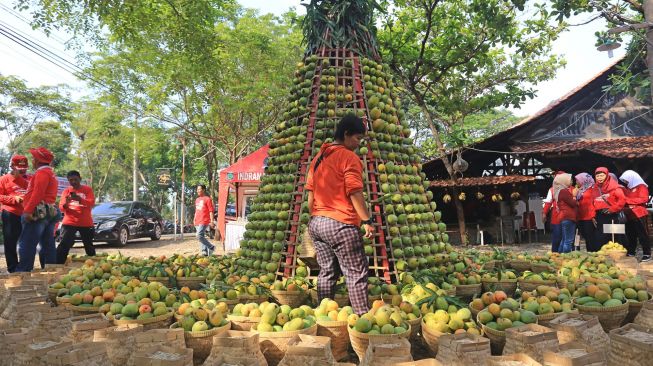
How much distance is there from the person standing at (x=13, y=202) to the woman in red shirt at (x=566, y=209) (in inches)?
343

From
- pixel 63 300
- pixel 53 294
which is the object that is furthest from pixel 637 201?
pixel 53 294

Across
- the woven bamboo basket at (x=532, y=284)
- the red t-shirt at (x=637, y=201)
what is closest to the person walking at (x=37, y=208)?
the woven bamboo basket at (x=532, y=284)

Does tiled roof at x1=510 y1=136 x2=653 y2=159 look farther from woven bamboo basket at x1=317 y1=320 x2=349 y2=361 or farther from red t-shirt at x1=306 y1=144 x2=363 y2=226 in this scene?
woven bamboo basket at x1=317 y1=320 x2=349 y2=361

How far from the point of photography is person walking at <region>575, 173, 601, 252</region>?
8406mm

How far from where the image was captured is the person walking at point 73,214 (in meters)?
7.05

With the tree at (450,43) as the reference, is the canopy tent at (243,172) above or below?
below

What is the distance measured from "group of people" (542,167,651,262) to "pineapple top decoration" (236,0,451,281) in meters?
3.81

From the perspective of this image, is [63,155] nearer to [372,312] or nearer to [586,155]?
[586,155]

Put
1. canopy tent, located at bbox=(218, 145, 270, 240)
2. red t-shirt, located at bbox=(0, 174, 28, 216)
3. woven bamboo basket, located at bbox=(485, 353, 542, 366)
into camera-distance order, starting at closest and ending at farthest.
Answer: woven bamboo basket, located at bbox=(485, 353, 542, 366), red t-shirt, located at bbox=(0, 174, 28, 216), canopy tent, located at bbox=(218, 145, 270, 240)

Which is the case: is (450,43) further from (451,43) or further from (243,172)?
(243,172)

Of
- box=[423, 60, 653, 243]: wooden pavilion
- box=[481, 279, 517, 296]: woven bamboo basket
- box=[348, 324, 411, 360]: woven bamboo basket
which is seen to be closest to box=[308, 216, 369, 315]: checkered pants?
box=[348, 324, 411, 360]: woven bamboo basket

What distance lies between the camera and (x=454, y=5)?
1445cm

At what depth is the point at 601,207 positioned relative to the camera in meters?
8.45

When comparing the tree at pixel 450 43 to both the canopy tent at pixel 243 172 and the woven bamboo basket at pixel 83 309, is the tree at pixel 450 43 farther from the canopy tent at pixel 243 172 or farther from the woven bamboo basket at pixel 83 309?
the woven bamboo basket at pixel 83 309
